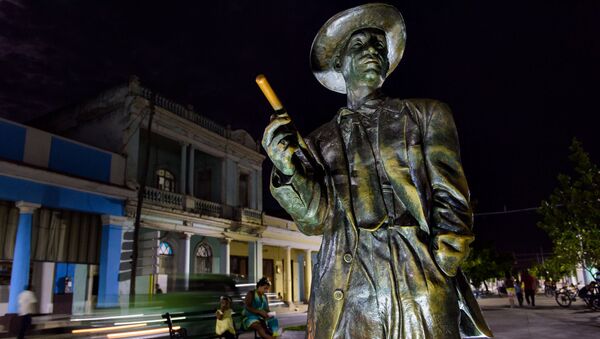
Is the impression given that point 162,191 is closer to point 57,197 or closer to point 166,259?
point 166,259

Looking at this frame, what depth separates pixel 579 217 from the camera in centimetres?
1722

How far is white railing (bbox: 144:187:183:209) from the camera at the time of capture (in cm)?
1719

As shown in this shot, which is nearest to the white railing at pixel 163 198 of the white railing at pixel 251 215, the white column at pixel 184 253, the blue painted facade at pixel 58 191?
the white column at pixel 184 253

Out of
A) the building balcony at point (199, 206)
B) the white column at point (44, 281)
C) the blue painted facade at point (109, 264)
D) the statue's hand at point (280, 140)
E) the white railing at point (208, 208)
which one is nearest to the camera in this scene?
the statue's hand at point (280, 140)

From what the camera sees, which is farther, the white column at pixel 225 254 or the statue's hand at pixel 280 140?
the white column at pixel 225 254

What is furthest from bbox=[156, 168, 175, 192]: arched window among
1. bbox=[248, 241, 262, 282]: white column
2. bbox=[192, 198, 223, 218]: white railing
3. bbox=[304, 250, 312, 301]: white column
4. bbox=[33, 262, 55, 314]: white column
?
bbox=[304, 250, 312, 301]: white column

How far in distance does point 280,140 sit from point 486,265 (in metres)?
34.8

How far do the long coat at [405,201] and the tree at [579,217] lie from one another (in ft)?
57.1

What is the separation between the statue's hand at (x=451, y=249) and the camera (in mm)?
1409

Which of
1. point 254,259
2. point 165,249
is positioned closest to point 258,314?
point 165,249

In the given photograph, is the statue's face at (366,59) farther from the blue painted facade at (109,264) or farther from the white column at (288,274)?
the white column at (288,274)

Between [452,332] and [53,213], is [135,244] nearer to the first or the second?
[53,213]

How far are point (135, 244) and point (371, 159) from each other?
547 inches

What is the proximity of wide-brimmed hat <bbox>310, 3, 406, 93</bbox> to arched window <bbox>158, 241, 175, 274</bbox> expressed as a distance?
18.3 meters
